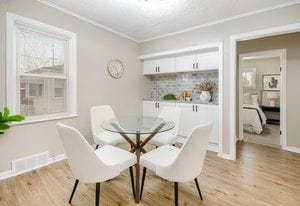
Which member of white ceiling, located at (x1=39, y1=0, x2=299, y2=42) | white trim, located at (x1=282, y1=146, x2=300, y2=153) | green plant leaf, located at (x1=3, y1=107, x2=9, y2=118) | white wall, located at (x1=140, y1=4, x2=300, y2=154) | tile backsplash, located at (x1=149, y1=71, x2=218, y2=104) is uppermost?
white ceiling, located at (x1=39, y1=0, x2=299, y2=42)

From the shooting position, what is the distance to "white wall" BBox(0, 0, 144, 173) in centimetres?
230

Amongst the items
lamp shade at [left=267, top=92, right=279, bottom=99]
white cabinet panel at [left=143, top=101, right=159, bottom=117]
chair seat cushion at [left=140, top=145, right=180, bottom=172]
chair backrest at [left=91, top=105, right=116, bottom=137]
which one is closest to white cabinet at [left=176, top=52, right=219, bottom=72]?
white cabinet panel at [left=143, top=101, right=159, bottom=117]

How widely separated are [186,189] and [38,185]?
1.84 meters

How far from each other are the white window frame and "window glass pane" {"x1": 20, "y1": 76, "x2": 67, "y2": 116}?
0.27ft

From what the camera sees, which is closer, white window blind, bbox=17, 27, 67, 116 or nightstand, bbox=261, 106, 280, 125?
white window blind, bbox=17, 27, 67, 116

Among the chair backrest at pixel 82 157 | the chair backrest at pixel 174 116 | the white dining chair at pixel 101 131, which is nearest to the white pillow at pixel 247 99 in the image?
the chair backrest at pixel 174 116

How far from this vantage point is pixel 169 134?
9.10ft

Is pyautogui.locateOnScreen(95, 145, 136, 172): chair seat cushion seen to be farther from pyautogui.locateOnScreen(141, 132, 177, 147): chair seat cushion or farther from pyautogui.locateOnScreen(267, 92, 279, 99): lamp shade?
pyautogui.locateOnScreen(267, 92, 279, 99): lamp shade

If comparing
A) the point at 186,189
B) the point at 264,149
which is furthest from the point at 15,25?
the point at 264,149

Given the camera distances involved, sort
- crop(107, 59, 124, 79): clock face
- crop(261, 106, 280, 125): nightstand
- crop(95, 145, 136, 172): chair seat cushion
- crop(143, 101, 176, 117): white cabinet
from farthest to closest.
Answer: crop(261, 106, 280, 125): nightstand, crop(143, 101, 176, 117): white cabinet, crop(107, 59, 124, 79): clock face, crop(95, 145, 136, 172): chair seat cushion

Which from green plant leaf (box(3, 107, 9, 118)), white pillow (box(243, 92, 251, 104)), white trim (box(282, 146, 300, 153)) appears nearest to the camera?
green plant leaf (box(3, 107, 9, 118))

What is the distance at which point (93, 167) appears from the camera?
150cm

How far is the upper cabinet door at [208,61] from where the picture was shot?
3345 millimetres

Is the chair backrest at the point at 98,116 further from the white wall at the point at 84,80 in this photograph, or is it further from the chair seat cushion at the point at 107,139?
the white wall at the point at 84,80
